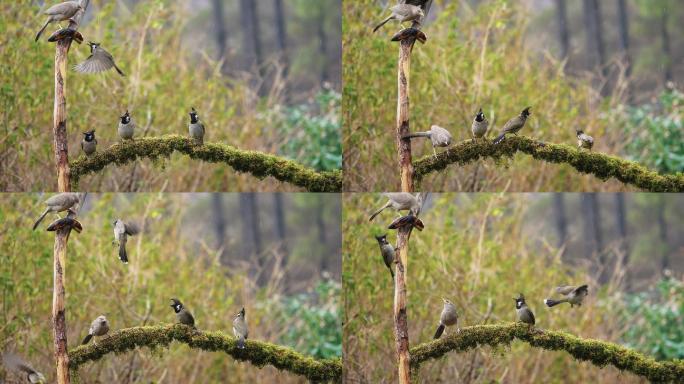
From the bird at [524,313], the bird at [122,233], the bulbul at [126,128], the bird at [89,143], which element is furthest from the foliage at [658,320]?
the bird at [89,143]

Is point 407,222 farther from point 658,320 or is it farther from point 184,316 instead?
point 658,320

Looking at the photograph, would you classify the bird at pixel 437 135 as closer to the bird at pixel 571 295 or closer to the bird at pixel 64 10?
the bird at pixel 571 295

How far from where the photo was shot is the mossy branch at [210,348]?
5.92 metres

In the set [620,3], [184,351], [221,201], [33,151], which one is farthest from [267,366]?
[620,3]

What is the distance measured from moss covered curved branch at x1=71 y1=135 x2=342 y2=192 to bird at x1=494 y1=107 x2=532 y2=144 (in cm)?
95

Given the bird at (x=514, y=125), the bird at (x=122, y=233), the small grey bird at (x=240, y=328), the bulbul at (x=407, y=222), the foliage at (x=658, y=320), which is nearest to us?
the bulbul at (x=407, y=222)

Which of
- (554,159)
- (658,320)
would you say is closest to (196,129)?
(554,159)

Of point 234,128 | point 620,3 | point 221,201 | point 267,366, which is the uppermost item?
point 620,3

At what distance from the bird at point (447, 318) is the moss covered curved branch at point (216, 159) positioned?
3.02 ft

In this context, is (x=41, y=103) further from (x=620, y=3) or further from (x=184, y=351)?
(x=620, y=3)

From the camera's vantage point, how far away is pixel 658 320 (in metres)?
6.47

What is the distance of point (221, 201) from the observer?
20.6 ft

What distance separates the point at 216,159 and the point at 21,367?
5.35ft

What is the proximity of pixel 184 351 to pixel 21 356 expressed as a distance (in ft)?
3.09
